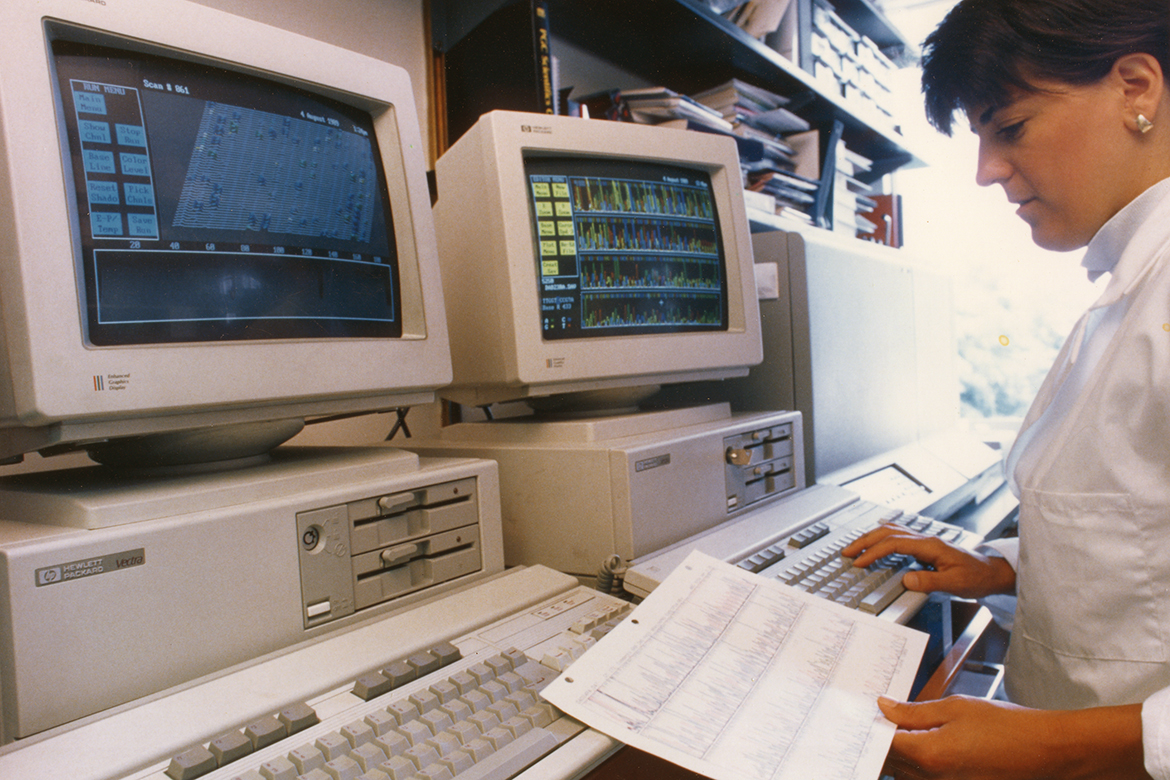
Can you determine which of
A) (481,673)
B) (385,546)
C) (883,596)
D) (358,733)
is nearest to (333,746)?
(358,733)

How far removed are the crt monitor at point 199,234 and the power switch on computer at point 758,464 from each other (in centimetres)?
44

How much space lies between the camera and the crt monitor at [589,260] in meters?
0.86

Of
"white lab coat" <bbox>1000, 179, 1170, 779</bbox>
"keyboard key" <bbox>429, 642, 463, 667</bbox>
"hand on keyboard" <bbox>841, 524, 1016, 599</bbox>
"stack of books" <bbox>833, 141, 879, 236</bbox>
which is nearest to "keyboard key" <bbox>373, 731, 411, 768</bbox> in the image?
"keyboard key" <bbox>429, 642, 463, 667</bbox>

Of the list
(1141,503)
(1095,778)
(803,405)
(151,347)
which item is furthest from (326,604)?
(803,405)

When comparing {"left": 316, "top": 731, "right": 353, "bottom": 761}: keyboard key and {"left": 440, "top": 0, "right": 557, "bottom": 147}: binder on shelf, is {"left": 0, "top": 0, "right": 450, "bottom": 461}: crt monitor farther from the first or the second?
{"left": 440, "top": 0, "right": 557, "bottom": 147}: binder on shelf

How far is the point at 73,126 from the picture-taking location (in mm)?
521

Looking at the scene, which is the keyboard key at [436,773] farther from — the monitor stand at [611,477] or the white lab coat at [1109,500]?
the white lab coat at [1109,500]

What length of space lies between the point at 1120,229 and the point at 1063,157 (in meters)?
0.11

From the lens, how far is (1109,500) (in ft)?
2.30

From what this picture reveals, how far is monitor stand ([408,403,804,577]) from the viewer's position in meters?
0.79

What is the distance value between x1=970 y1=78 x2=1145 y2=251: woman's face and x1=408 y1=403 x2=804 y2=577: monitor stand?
1.43 ft

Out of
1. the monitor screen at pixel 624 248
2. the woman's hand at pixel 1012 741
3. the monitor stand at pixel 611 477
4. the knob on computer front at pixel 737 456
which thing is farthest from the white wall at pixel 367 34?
the woman's hand at pixel 1012 741

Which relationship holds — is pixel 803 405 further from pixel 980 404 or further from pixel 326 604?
pixel 980 404

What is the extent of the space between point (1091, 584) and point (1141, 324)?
267mm
